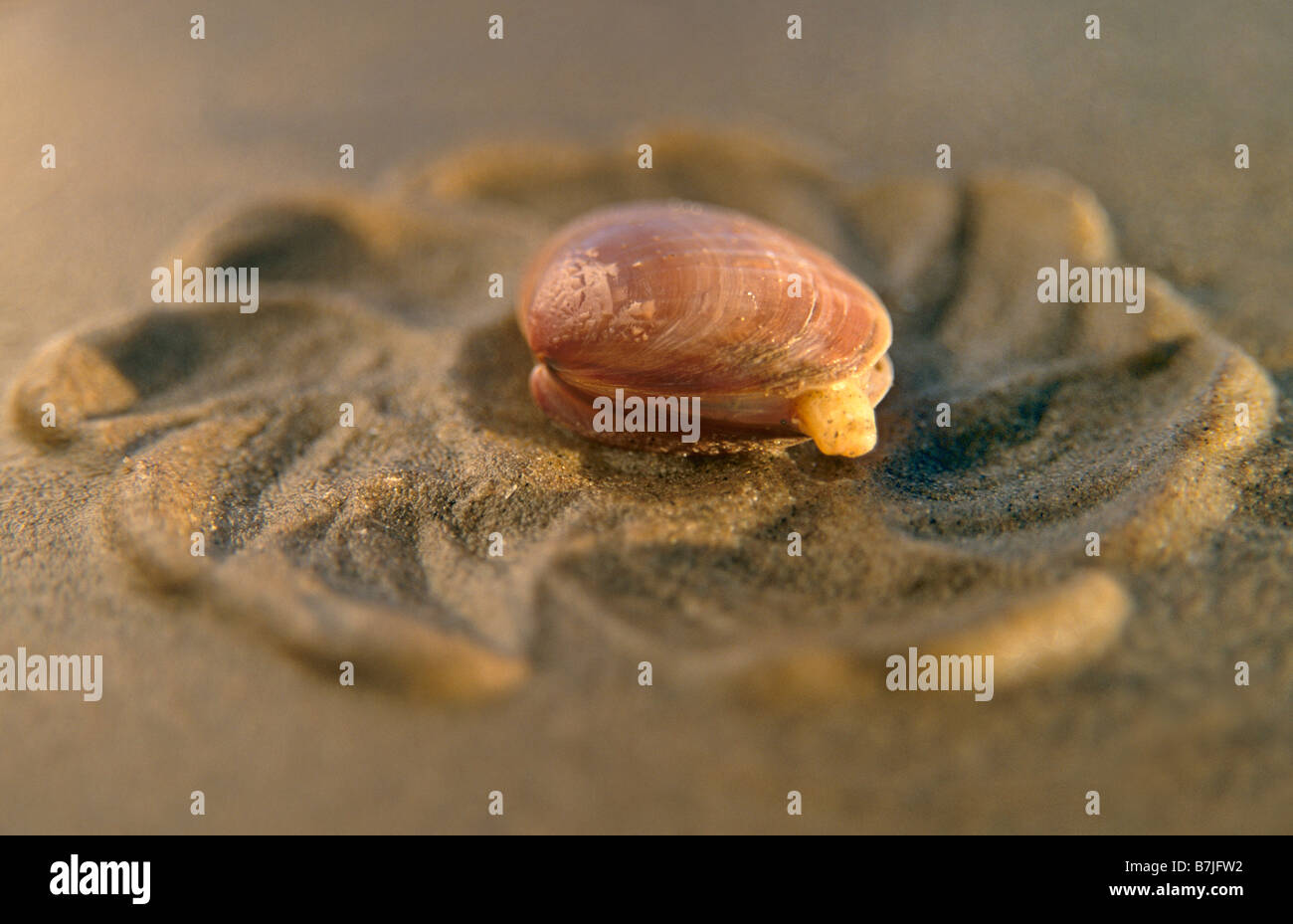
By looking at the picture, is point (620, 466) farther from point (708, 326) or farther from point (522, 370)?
point (522, 370)

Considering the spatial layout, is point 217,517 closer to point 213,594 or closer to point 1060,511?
point 213,594

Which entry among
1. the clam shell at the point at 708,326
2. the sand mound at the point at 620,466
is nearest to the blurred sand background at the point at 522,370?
the sand mound at the point at 620,466

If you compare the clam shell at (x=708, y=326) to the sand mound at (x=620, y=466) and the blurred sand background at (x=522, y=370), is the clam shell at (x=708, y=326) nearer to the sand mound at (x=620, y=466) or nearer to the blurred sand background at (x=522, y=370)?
the sand mound at (x=620, y=466)

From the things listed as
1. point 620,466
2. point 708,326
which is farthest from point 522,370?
point 708,326

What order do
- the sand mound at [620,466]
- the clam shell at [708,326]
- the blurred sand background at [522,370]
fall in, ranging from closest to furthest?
the blurred sand background at [522,370] → the sand mound at [620,466] → the clam shell at [708,326]

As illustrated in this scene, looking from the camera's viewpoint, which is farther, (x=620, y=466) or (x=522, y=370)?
(x=522, y=370)
